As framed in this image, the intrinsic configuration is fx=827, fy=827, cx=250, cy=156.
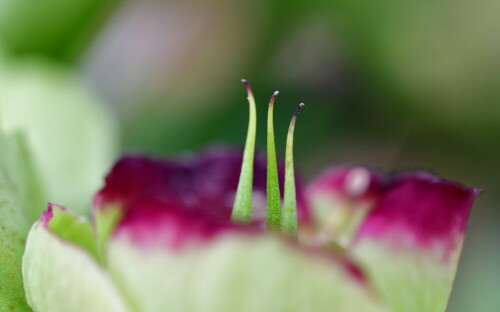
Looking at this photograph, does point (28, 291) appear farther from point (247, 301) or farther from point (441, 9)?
point (441, 9)

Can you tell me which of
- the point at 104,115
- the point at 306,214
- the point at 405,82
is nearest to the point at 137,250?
the point at 306,214

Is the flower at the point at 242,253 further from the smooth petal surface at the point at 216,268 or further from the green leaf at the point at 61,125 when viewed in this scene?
the green leaf at the point at 61,125

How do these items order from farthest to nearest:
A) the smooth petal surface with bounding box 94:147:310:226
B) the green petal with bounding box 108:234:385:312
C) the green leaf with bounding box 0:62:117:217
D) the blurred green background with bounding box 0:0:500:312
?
the blurred green background with bounding box 0:0:500:312, the green leaf with bounding box 0:62:117:217, the smooth petal surface with bounding box 94:147:310:226, the green petal with bounding box 108:234:385:312

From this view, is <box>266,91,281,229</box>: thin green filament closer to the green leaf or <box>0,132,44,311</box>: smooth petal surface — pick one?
<box>0,132,44,311</box>: smooth petal surface

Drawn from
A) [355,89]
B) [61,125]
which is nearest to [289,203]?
[61,125]

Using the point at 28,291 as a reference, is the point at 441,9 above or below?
above

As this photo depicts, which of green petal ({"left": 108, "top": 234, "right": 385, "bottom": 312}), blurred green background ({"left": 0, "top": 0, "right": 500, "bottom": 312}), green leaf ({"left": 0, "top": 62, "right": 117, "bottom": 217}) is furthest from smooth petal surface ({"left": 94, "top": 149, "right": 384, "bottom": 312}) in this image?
blurred green background ({"left": 0, "top": 0, "right": 500, "bottom": 312})
